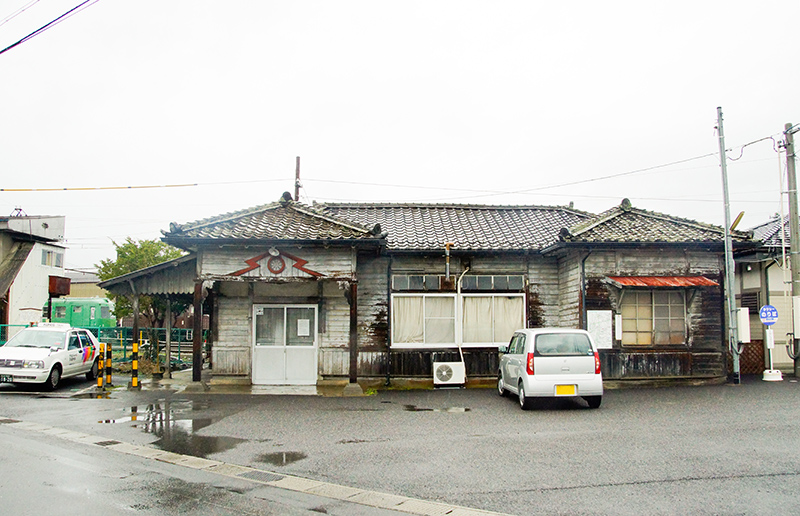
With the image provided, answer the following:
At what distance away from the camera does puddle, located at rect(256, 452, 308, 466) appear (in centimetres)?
755

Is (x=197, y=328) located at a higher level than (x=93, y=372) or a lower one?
higher

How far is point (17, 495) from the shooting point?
590 centimetres

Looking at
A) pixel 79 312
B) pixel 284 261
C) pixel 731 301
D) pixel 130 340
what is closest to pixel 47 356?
pixel 284 261

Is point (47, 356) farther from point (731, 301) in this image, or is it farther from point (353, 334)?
point (731, 301)

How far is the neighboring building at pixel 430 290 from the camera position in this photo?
14219mm

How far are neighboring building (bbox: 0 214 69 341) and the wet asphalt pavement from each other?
63.9 ft

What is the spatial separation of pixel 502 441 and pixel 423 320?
7224 mm

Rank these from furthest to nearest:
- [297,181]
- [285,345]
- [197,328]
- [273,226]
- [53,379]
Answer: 1. [297,181]
2. [285,345]
3. [53,379]
4. [273,226]
5. [197,328]

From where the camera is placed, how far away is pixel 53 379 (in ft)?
49.8

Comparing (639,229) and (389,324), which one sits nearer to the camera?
(639,229)

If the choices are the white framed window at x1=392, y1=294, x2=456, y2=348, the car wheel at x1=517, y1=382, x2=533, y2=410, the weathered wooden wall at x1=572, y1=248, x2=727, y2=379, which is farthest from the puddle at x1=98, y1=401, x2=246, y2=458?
the weathered wooden wall at x1=572, y1=248, x2=727, y2=379

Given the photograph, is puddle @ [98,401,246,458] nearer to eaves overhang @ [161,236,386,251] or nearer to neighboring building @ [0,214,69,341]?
eaves overhang @ [161,236,386,251]

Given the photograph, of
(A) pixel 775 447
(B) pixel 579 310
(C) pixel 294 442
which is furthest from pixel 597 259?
(C) pixel 294 442

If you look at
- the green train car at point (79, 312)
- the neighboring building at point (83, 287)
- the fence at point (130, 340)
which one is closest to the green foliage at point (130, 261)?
the green train car at point (79, 312)
